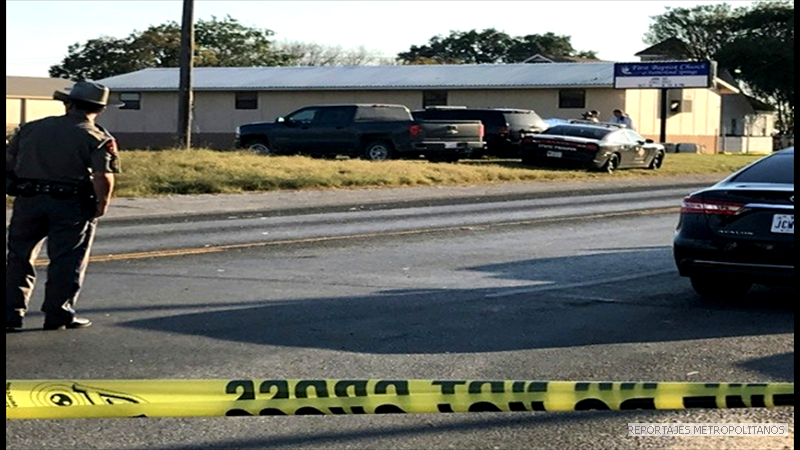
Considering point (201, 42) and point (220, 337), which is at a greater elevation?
point (201, 42)

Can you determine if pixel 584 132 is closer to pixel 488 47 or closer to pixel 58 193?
pixel 58 193

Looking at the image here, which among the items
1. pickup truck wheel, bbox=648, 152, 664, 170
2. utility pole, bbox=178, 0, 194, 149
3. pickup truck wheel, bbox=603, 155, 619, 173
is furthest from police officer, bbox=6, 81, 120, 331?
pickup truck wheel, bbox=648, 152, 664, 170

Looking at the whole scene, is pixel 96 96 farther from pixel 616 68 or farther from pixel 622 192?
pixel 616 68

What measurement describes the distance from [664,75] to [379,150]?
1604 cm

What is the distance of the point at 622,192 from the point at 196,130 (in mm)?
30678

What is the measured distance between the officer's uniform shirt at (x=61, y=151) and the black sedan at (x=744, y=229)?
4452 mm

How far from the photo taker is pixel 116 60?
8538 centimetres

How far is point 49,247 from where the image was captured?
9.19 metres

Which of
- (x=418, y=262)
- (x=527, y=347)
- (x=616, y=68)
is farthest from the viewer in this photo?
(x=616, y=68)

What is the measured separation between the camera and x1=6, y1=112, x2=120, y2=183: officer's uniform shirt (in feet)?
29.7

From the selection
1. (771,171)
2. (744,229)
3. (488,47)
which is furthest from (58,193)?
(488,47)

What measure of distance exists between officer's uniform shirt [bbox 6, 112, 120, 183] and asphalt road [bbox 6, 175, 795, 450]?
1.08 metres

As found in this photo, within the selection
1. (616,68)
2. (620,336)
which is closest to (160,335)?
(620,336)

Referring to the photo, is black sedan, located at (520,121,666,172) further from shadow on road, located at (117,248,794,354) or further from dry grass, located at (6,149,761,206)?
shadow on road, located at (117,248,794,354)
